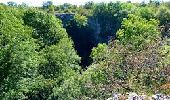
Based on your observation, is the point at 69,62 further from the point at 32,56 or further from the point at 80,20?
the point at 80,20

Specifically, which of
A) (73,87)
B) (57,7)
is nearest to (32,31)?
(73,87)

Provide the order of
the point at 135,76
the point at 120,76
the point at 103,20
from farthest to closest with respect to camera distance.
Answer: the point at 103,20, the point at 120,76, the point at 135,76

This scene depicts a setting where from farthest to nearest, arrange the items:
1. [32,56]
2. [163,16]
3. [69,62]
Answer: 1. [163,16]
2. [69,62]
3. [32,56]

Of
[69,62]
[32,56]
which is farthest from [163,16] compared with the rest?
[32,56]

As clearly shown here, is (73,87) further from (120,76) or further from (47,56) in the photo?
(120,76)

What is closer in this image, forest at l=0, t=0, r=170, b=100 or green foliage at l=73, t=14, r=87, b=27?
forest at l=0, t=0, r=170, b=100

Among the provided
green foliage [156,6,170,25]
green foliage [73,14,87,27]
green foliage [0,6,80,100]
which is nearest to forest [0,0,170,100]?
green foliage [0,6,80,100]

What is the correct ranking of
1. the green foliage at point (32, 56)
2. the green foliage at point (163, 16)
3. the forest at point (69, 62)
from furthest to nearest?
1. the green foliage at point (163, 16)
2. the green foliage at point (32, 56)
3. the forest at point (69, 62)

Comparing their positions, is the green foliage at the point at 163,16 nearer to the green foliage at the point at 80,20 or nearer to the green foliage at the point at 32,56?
the green foliage at the point at 80,20

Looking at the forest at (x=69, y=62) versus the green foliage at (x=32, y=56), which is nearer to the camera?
the forest at (x=69, y=62)

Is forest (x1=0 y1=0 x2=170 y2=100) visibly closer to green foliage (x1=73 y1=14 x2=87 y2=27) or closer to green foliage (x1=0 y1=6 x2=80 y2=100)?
green foliage (x1=0 y1=6 x2=80 y2=100)

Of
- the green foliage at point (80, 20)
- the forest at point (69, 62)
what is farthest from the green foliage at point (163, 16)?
the forest at point (69, 62)
